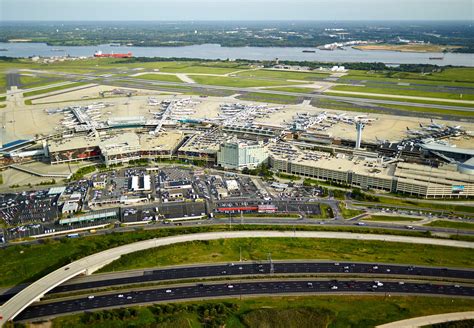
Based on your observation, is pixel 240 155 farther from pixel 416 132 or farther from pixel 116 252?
pixel 416 132

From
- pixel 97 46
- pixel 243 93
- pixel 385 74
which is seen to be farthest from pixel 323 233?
pixel 97 46

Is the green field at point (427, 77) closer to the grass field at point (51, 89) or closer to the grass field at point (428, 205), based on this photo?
the grass field at point (428, 205)

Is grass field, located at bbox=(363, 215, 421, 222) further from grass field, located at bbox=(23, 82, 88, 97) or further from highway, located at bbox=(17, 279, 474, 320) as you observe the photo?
grass field, located at bbox=(23, 82, 88, 97)

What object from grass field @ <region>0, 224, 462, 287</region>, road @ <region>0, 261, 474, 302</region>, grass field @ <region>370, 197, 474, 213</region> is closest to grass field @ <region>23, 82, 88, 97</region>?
grass field @ <region>0, 224, 462, 287</region>

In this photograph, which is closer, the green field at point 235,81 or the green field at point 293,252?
the green field at point 293,252

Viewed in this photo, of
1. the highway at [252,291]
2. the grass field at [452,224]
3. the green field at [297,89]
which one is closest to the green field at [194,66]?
the green field at [297,89]

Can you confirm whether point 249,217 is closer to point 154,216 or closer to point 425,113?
point 154,216
